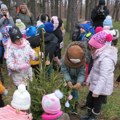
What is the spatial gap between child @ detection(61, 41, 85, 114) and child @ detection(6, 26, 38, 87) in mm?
708

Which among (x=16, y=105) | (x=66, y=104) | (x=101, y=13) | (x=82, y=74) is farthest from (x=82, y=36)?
(x=16, y=105)

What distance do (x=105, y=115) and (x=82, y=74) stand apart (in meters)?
1.00

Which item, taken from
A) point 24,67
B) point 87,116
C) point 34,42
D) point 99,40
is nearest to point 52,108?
point 99,40

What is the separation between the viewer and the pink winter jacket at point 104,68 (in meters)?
3.82

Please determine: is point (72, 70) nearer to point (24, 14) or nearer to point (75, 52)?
point (75, 52)

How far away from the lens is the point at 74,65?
4.06 metres

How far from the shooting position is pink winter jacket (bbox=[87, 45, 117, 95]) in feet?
12.5

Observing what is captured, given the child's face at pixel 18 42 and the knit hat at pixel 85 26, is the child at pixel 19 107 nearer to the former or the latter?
the child's face at pixel 18 42

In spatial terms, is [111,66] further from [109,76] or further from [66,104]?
[66,104]

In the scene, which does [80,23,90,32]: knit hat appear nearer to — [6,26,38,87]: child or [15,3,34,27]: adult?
[6,26,38,87]: child

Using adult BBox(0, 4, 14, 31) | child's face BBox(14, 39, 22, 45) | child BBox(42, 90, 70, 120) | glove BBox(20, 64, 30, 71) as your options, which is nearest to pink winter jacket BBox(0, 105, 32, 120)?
child BBox(42, 90, 70, 120)

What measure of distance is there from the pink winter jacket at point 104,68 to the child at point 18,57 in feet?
3.99

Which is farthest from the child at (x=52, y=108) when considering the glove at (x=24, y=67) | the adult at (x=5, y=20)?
the adult at (x=5, y=20)

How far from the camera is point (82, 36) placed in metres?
6.07
